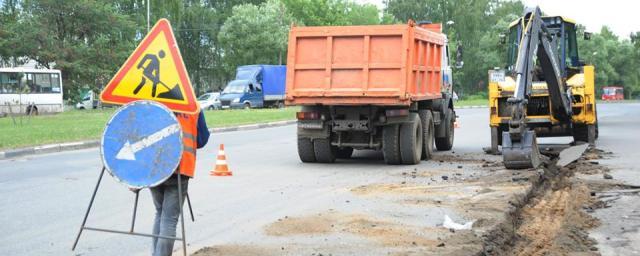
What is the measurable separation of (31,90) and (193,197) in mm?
35784

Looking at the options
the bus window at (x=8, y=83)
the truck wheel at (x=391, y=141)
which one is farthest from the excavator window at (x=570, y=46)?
the bus window at (x=8, y=83)

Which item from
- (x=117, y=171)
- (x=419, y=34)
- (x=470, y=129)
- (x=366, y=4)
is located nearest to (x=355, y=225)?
(x=117, y=171)

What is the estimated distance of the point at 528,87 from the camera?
13383 mm

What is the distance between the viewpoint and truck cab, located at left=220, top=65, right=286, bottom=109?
167 ft

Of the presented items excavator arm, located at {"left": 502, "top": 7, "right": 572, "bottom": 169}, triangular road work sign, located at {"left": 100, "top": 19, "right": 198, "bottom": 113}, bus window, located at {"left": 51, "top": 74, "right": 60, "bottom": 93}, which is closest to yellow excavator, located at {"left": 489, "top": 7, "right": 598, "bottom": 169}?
excavator arm, located at {"left": 502, "top": 7, "right": 572, "bottom": 169}

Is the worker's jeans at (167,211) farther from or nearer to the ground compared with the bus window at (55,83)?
nearer to the ground

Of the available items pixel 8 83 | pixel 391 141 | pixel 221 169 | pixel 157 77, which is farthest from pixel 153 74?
pixel 8 83

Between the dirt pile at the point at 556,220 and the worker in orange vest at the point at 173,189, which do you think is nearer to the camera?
the worker in orange vest at the point at 173,189

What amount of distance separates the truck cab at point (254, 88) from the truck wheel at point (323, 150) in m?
36.1

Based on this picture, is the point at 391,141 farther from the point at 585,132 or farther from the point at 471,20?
the point at 471,20

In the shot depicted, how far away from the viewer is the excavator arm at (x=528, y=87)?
12664 millimetres

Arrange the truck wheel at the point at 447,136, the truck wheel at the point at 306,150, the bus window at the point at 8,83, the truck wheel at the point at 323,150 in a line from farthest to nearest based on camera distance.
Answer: the bus window at the point at 8,83
the truck wheel at the point at 447,136
the truck wheel at the point at 306,150
the truck wheel at the point at 323,150

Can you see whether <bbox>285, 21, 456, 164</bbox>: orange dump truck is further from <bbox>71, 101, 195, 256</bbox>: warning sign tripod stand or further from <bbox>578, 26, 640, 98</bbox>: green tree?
<bbox>578, 26, 640, 98</bbox>: green tree

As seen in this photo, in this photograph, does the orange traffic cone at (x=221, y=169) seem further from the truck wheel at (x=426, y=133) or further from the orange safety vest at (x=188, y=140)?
the orange safety vest at (x=188, y=140)
